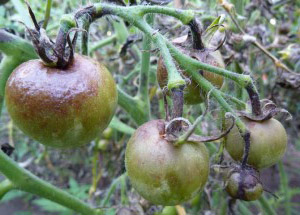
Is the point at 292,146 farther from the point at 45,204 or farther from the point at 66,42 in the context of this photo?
the point at 66,42

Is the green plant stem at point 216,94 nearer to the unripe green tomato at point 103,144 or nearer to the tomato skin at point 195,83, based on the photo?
the tomato skin at point 195,83

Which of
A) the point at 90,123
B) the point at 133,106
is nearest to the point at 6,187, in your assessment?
the point at 133,106

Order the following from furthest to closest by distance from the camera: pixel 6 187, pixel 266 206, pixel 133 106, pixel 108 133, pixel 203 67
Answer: pixel 108 133 → pixel 266 206 → pixel 133 106 → pixel 6 187 → pixel 203 67

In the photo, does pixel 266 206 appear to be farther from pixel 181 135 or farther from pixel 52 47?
pixel 52 47

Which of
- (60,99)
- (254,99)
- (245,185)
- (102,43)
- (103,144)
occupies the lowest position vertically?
(103,144)

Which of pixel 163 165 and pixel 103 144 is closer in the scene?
pixel 163 165

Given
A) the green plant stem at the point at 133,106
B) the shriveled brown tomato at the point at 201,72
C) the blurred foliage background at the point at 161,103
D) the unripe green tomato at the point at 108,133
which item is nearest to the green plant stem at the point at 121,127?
the blurred foliage background at the point at 161,103

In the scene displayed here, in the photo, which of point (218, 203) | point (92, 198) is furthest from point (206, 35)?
point (92, 198)
